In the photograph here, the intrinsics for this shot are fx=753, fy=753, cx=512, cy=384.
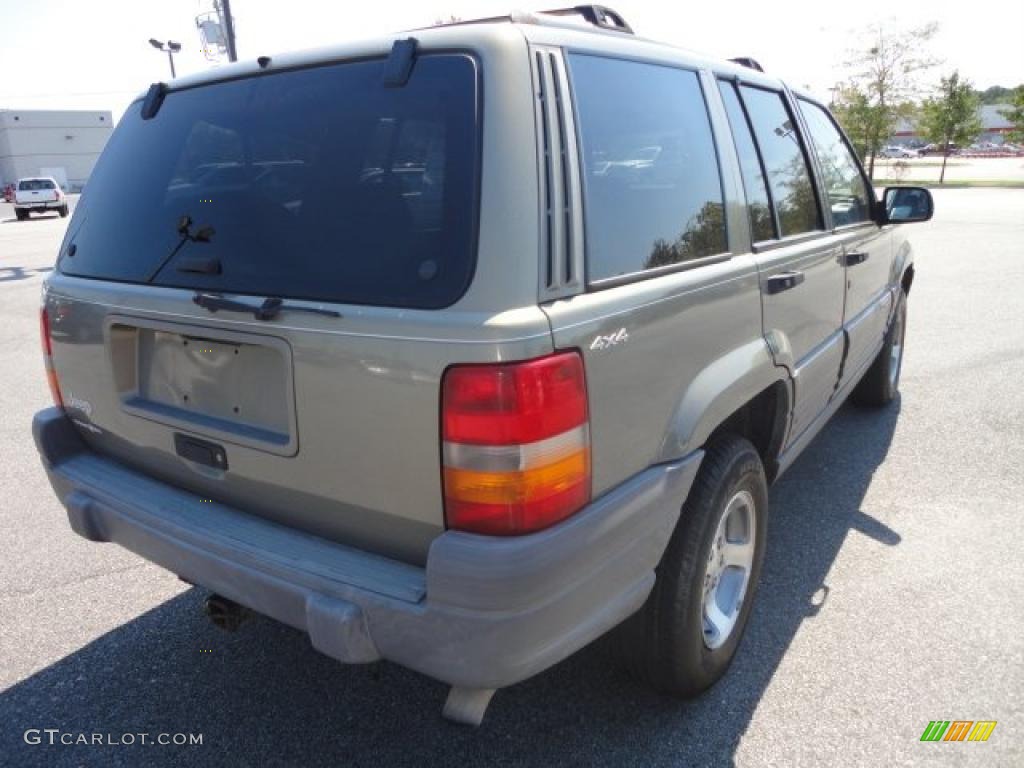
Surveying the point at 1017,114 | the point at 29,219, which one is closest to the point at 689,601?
the point at 29,219

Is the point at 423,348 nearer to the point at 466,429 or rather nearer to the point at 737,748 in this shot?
the point at 466,429

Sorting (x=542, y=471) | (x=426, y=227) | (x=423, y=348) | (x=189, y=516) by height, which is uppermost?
(x=426, y=227)

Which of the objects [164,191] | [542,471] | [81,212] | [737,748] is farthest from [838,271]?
[81,212]

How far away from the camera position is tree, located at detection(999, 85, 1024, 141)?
148 feet

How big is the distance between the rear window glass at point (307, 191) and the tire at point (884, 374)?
4.02 m

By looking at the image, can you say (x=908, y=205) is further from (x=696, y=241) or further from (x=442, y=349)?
(x=442, y=349)

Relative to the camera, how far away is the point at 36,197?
31.3 meters

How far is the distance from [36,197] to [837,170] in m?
35.6

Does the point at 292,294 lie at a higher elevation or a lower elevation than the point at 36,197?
lower

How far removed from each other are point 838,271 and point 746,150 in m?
1.01

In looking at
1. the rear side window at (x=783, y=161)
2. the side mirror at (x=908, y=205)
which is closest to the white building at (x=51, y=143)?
the side mirror at (x=908, y=205)

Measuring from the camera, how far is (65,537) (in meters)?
3.58

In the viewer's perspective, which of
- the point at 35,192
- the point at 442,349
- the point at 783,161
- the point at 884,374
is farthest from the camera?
the point at 35,192

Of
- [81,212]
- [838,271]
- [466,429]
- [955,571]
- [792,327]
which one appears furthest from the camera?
[838,271]
